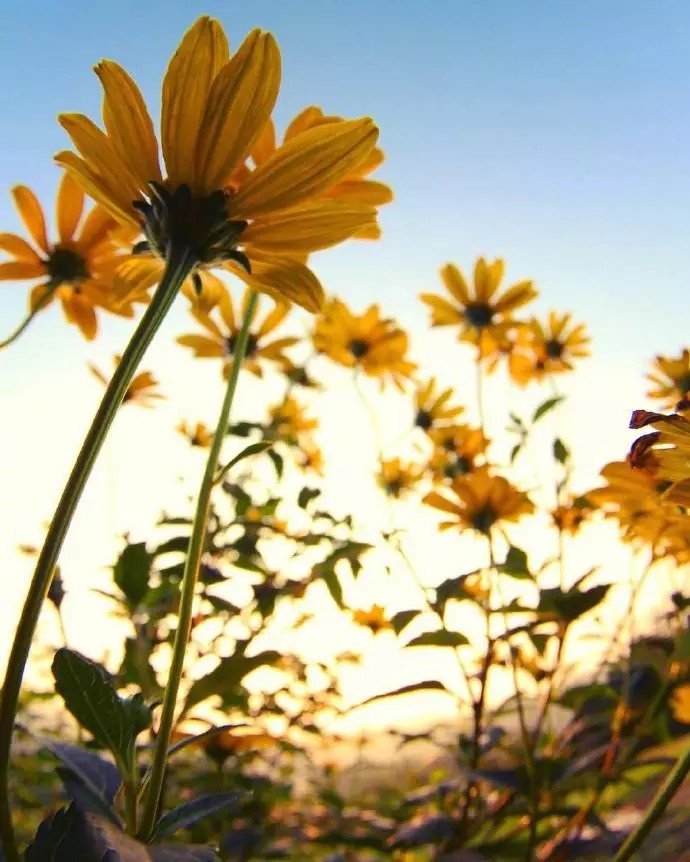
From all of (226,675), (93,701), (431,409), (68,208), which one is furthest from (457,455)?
(93,701)

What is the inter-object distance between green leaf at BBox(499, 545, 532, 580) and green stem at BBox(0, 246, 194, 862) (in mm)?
649

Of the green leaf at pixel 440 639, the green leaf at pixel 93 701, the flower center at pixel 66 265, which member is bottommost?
the green leaf at pixel 93 701

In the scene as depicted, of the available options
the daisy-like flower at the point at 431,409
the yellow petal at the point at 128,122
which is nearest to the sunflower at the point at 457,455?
the daisy-like flower at the point at 431,409

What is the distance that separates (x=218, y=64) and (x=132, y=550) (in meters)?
0.43

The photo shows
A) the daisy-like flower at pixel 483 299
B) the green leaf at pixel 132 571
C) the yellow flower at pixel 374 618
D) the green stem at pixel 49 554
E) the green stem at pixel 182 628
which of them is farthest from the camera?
the yellow flower at pixel 374 618

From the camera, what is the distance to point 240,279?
0.53 metres

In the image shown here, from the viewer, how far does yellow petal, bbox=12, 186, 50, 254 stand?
2.71ft

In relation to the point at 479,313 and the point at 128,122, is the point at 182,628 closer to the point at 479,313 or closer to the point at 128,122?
the point at 128,122

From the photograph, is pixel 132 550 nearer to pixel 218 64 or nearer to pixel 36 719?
pixel 218 64

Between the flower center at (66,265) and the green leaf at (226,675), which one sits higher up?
the flower center at (66,265)

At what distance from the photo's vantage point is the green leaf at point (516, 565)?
885 mm

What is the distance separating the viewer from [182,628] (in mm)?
466

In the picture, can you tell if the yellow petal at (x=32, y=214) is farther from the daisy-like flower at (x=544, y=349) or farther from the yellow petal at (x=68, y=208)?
the daisy-like flower at (x=544, y=349)

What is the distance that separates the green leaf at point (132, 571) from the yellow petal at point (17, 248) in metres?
0.39
